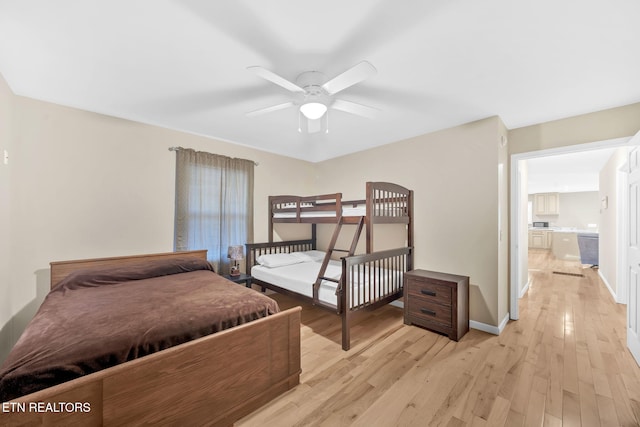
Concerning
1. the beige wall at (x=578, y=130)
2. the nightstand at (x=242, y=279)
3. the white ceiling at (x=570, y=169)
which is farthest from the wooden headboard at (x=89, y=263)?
the white ceiling at (x=570, y=169)

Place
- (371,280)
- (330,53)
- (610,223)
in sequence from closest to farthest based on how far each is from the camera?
(330,53)
(371,280)
(610,223)

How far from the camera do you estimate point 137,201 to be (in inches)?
113

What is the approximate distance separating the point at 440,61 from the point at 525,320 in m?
3.11

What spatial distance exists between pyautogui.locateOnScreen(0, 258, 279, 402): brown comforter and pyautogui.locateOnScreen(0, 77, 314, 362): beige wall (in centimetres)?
48

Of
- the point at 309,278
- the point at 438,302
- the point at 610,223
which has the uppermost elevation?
the point at 610,223

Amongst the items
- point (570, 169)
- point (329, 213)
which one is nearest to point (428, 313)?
point (329, 213)

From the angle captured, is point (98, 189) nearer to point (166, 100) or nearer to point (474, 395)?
point (166, 100)

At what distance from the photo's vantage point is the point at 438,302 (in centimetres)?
264

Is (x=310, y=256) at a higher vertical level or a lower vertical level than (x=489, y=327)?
higher

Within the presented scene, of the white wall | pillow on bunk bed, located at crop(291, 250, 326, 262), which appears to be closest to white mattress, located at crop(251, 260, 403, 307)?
pillow on bunk bed, located at crop(291, 250, 326, 262)

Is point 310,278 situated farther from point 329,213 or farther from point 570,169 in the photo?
point 570,169

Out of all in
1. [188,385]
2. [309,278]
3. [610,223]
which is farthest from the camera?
[610,223]

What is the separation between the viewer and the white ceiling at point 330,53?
132 centimetres

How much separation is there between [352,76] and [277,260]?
8.58 feet
